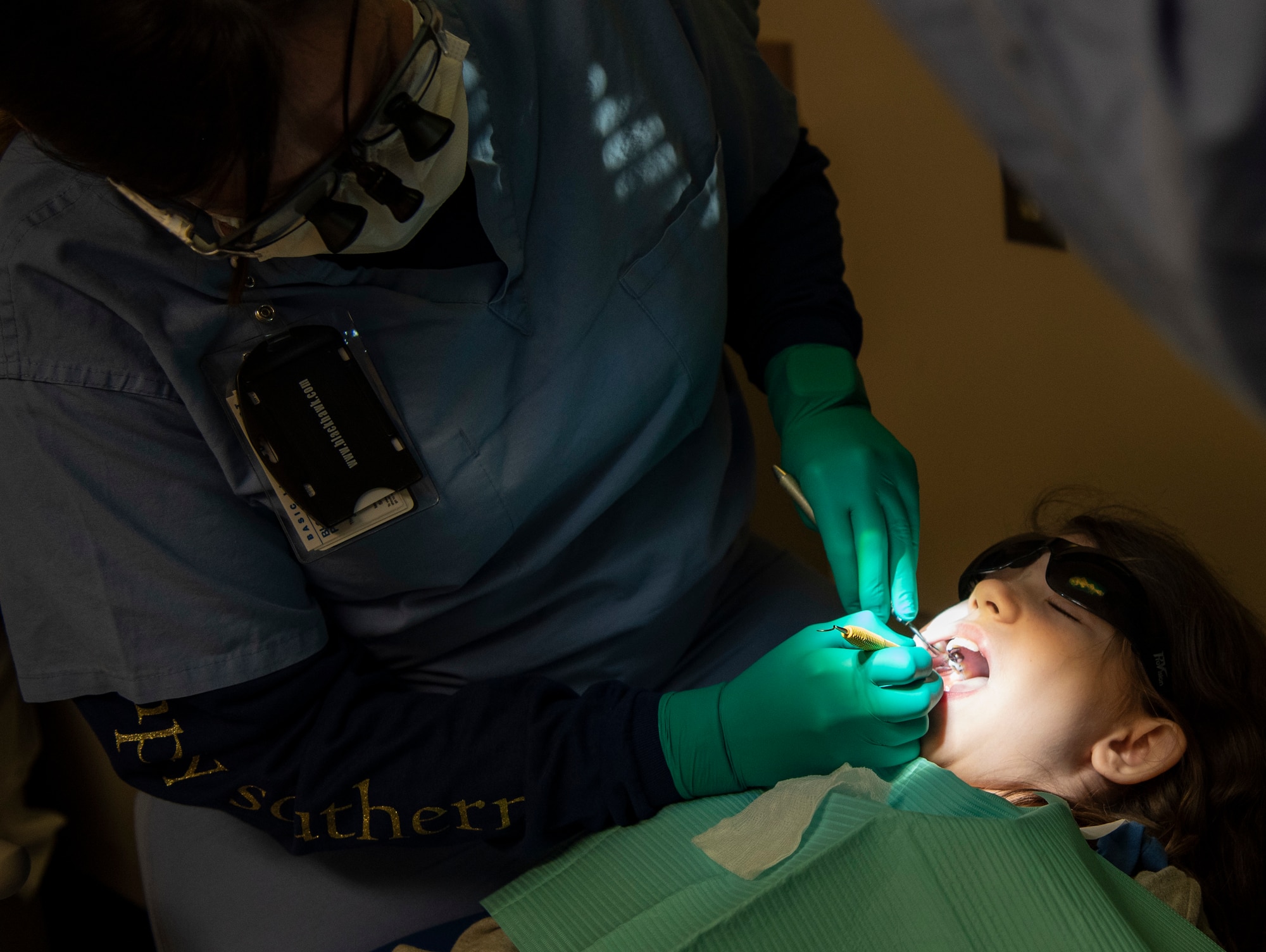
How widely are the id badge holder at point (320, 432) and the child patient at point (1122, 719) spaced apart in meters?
0.75

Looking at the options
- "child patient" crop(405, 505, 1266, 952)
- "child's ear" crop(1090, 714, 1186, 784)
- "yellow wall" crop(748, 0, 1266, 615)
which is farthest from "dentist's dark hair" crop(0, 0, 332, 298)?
"yellow wall" crop(748, 0, 1266, 615)

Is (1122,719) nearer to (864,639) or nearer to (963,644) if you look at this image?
(963,644)

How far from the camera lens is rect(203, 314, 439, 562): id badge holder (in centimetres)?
108

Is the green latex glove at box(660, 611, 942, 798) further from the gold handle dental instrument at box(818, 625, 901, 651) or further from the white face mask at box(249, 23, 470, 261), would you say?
the white face mask at box(249, 23, 470, 261)

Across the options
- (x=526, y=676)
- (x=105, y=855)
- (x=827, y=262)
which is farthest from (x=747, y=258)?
(x=105, y=855)

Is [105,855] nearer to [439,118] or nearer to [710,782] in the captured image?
[710,782]

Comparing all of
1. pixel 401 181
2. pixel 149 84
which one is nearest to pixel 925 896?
pixel 401 181

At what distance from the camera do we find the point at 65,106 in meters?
0.72

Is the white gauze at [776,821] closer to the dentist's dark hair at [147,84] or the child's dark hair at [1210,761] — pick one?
the child's dark hair at [1210,761]

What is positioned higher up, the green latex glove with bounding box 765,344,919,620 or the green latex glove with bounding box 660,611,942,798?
the green latex glove with bounding box 765,344,919,620

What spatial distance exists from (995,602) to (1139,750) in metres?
0.25

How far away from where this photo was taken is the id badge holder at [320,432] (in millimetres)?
1083

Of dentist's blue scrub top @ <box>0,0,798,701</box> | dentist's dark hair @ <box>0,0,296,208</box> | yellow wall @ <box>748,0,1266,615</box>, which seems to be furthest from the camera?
yellow wall @ <box>748,0,1266,615</box>

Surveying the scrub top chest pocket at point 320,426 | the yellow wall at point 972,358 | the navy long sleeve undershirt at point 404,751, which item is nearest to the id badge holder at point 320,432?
the scrub top chest pocket at point 320,426
